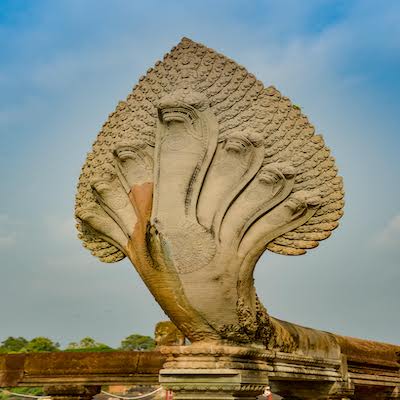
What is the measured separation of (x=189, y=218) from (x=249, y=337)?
958 mm

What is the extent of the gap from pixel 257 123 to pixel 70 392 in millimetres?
4364

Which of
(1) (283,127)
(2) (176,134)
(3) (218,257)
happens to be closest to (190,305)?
(3) (218,257)

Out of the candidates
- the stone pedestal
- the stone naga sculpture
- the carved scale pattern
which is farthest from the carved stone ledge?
the stone pedestal

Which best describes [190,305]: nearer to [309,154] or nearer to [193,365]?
[193,365]

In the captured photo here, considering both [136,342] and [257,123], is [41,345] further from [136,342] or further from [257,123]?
[257,123]

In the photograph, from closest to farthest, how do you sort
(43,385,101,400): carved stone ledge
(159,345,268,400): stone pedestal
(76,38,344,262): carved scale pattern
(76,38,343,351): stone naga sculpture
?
(159,345,268,400): stone pedestal < (76,38,343,351): stone naga sculpture < (76,38,344,262): carved scale pattern < (43,385,101,400): carved stone ledge

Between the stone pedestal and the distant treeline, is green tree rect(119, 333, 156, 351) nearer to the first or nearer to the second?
the distant treeline

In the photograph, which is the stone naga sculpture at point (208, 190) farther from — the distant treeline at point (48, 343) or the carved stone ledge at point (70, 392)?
the distant treeline at point (48, 343)

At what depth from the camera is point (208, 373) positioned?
404cm

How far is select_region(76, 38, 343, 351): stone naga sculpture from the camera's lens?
4242mm

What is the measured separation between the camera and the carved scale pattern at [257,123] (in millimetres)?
4734

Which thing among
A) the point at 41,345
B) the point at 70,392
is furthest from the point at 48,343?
the point at 70,392

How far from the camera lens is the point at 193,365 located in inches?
161

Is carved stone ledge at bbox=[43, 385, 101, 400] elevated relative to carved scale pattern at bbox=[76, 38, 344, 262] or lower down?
lower down
